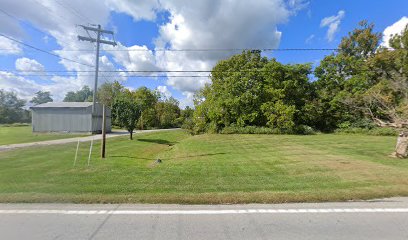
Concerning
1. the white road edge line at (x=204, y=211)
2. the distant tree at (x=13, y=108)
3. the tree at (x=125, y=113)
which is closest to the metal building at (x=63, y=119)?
the tree at (x=125, y=113)

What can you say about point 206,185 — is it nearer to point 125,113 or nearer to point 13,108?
point 125,113

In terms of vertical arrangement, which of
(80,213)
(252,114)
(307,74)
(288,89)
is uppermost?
(307,74)

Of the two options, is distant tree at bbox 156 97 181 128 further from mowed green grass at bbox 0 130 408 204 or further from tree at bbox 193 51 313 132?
mowed green grass at bbox 0 130 408 204

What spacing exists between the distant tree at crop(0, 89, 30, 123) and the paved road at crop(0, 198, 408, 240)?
78.1 metres

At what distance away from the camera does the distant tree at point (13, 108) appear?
216 feet

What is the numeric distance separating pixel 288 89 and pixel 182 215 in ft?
92.5

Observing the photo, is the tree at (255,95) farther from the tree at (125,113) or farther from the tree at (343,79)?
the tree at (125,113)

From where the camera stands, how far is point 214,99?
31078 millimetres

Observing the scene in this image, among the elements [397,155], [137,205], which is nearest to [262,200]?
[137,205]

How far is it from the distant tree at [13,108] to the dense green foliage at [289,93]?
6241 centimetres

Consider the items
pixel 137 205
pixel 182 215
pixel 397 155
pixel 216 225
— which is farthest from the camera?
pixel 397 155

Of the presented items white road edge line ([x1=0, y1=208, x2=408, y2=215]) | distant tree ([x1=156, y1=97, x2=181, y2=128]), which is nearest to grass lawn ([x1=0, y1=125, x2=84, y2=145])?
white road edge line ([x1=0, y1=208, x2=408, y2=215])

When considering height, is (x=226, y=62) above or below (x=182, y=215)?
above

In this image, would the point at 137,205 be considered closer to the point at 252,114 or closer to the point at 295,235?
the point at 295,235
